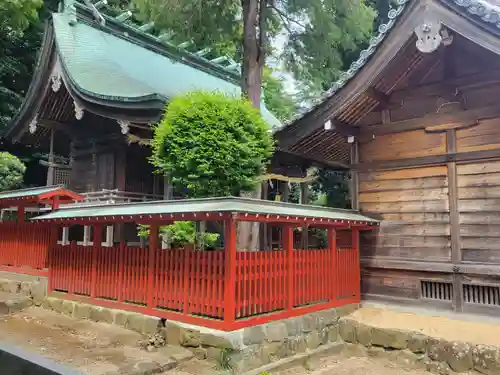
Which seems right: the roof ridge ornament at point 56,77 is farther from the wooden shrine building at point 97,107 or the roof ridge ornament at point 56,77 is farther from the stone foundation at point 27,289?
the stone foundation at point 27,289

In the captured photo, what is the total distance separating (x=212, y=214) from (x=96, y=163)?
388 inches

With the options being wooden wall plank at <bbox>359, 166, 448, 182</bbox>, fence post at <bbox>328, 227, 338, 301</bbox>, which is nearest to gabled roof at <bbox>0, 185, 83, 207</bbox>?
fence post at <bbox>328, 227, 338, 301</bbox>

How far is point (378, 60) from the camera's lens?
807 centimetres

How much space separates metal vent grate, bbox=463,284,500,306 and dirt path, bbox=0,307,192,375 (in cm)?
507

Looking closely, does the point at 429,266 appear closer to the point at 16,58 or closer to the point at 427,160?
the point at 427,160

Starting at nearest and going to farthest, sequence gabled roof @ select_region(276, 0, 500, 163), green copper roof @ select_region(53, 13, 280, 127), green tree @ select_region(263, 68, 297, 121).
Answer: gabled roof @ select_region(276, 0, 500, 163)
green copper roof @ select_region(53, 13, 280, 127)
green tree @ select_region(263, 68, 297, 121)

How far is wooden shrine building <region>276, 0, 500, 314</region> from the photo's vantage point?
750 cm

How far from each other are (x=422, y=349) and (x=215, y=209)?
4277 mm

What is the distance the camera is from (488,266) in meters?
7.48

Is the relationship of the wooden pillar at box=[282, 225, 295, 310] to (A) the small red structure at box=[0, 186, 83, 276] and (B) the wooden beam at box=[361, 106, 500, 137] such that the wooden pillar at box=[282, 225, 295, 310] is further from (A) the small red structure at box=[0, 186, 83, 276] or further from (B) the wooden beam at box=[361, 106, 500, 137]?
(A) the small red structure at box=[0, 186, 83, 276]

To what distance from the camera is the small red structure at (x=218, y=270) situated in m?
6.44

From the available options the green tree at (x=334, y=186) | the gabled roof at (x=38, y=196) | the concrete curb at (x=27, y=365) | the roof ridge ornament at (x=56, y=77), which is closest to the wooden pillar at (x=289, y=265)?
the concrete curb at (x=27, y=365)

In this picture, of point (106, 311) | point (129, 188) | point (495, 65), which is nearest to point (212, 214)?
point (106, 311)

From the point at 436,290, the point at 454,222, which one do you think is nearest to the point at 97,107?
the point at 454,222
